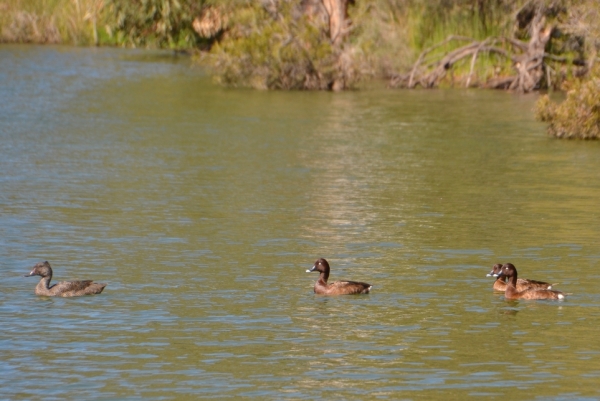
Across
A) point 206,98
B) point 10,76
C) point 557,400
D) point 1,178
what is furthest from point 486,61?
point 557,400

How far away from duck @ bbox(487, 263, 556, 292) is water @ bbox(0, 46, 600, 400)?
0.67 ft

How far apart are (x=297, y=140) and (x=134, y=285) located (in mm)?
14717

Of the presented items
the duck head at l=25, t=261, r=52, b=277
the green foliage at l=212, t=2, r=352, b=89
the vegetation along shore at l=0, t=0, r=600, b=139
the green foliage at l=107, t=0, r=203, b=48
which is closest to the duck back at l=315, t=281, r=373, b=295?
the duck head at l=25, t=261, r=52, b=277

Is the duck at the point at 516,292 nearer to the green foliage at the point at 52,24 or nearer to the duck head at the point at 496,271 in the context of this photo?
the duck head at the point at 496,271

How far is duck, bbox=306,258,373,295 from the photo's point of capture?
14.1 m

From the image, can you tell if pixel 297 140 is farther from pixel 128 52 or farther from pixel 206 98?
pixel 128 52

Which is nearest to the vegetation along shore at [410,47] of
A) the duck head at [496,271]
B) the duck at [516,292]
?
the duck head at [496,271]

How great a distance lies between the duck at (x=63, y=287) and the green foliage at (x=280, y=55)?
26648 mm

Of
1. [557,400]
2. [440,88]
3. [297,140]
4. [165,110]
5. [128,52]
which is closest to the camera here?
[557,400]

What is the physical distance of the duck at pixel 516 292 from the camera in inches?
549

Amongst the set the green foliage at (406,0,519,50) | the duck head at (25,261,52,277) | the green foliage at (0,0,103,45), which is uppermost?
the green foliage at (406,0,519,50)

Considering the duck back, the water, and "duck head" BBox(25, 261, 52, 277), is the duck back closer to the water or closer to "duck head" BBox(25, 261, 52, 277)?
the water

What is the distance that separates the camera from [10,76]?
4638cm

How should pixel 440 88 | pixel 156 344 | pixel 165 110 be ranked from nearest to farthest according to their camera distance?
1. pixel 156 344
2. pixel 165 110
3. pixel 440 88
